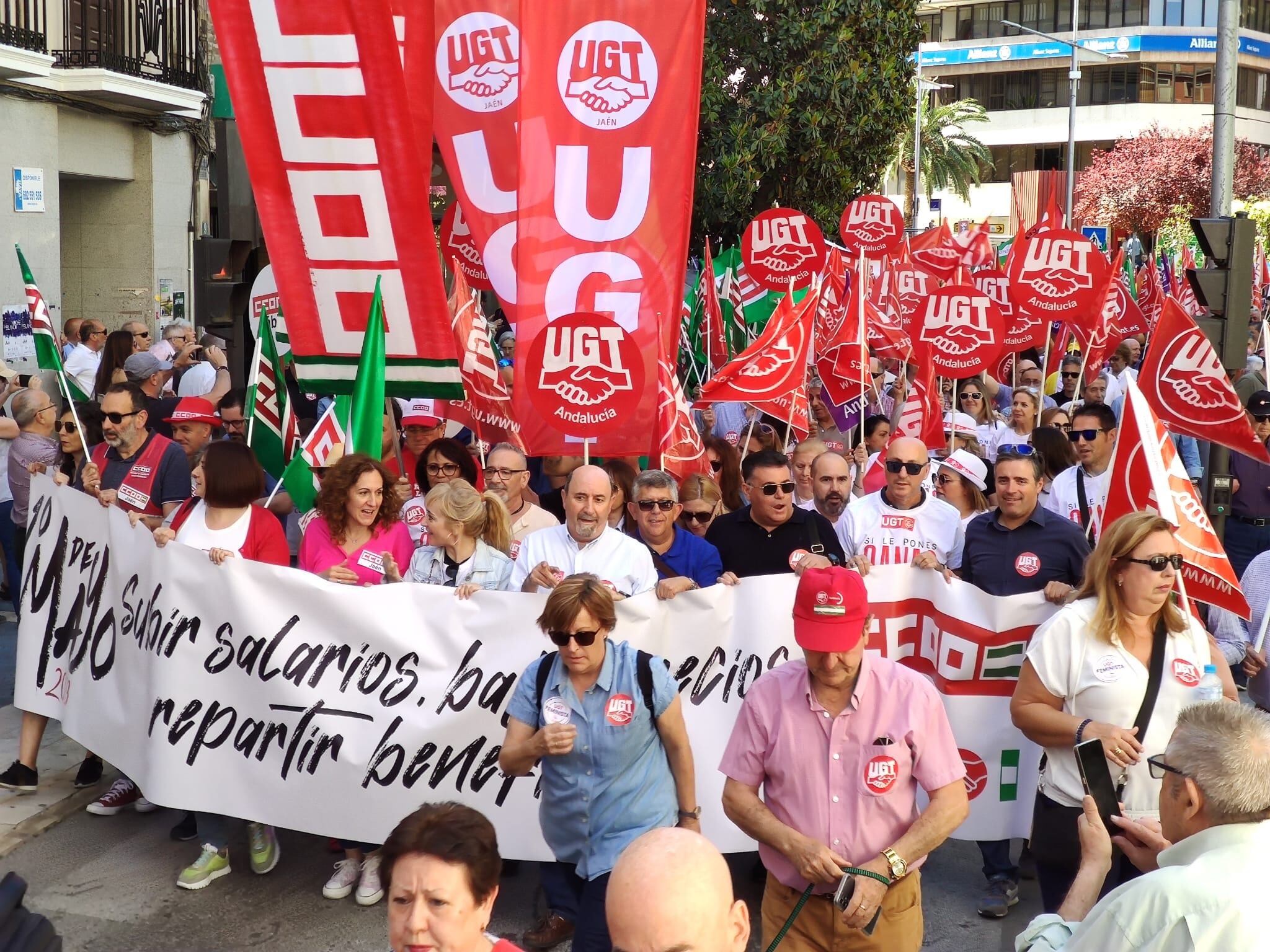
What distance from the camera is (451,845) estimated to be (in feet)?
9.43

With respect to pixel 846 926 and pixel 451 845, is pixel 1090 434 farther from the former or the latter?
pixel 451 845

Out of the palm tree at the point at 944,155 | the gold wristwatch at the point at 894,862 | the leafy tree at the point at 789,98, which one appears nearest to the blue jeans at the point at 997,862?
the gold wristwatch at the point at 894,862

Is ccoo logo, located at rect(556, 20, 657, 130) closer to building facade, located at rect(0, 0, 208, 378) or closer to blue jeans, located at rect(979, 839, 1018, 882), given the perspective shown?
blue jeans, located at rect(979, 839, 1018, 882)

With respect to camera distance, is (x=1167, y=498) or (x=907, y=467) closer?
(x=1167, y=498)

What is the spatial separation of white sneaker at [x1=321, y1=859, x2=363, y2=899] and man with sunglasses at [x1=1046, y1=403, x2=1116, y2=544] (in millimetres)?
4293

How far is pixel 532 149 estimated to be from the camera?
830 centimetres

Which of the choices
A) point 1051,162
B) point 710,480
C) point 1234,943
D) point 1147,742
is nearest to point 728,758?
point 1147,742

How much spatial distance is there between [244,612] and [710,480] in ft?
9.38

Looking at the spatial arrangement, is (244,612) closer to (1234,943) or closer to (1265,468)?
(1234,943)

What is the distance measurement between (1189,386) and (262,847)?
4737mm

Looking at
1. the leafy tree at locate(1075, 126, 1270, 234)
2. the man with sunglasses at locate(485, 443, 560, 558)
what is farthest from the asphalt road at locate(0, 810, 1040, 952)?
the leafy tree at locate(1075, 126, 1270, 234)

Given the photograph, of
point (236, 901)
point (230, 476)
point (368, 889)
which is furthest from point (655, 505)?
point (236, 901)

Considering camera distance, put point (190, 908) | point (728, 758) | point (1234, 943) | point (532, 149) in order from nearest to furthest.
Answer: point (1234, 943) → point (728, 758) → point (190, 908) → point (532, 149)

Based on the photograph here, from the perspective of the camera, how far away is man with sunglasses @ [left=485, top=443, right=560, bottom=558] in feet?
23.6
